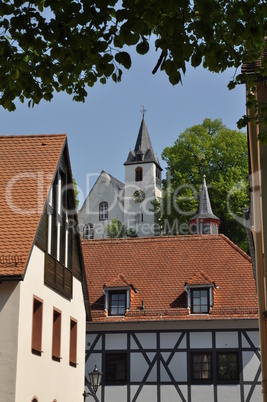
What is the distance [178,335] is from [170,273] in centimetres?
339

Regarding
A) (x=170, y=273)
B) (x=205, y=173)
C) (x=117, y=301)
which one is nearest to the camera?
(x=117, y=301)

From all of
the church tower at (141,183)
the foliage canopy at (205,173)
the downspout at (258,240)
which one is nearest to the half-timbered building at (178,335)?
the downspout at (258,240)

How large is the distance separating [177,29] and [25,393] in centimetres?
1170

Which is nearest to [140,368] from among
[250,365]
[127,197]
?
[250,365]

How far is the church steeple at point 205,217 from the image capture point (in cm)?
5178

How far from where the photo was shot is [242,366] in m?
26.6

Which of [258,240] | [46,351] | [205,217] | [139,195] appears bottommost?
[46,351]

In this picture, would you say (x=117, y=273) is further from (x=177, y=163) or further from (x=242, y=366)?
(x=177, y=163)

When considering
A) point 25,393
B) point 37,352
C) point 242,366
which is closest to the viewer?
point 25,393

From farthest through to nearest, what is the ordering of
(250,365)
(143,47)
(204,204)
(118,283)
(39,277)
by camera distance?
(204,204), (118,283), (250,365), (39,277), (143,47)

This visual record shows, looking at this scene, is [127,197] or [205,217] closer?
[205,217]

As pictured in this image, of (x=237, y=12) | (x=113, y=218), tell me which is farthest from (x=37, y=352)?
(x=113, y=218)

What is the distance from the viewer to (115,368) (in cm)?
2727

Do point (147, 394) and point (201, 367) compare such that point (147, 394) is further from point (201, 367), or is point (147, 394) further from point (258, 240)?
point (258, 240)
